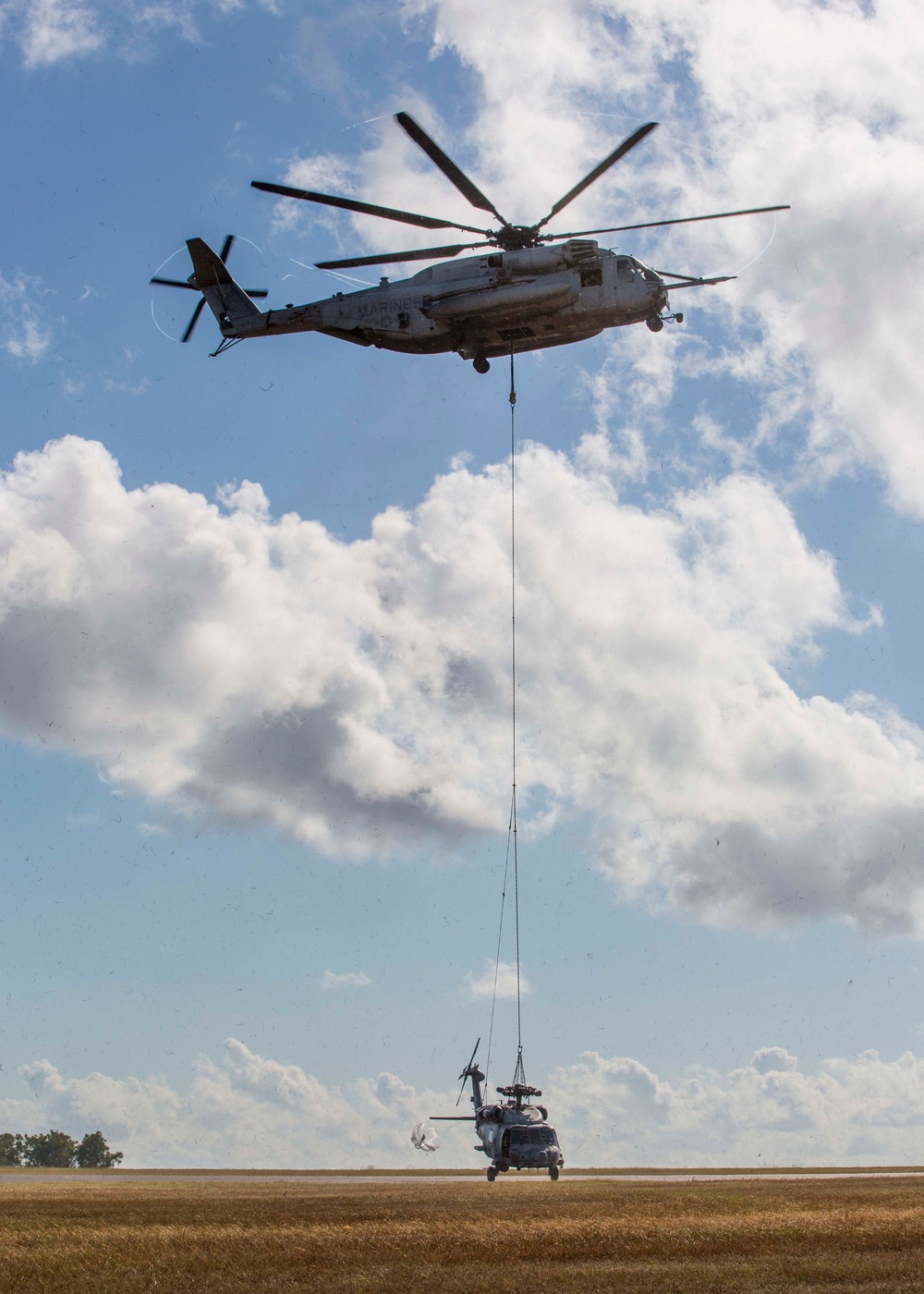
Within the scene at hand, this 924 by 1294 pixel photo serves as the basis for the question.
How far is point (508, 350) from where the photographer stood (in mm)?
34000

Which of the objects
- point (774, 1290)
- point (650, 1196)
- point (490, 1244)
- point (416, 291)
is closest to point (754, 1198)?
point (650, 1196)

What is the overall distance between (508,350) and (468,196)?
14.5 feet

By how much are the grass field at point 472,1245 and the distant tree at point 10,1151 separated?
82530 mm

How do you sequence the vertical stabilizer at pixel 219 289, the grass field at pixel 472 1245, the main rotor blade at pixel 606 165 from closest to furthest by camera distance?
the grass field at pixel 472 1245, the main rotor blade at pixel 606 165, the vertical stabilizer at pixel 219 289

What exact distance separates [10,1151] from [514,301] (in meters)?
100

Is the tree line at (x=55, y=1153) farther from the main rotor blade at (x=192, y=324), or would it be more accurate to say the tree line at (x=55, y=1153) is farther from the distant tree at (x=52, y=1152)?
the main rotor blade at (x=192, y=324)

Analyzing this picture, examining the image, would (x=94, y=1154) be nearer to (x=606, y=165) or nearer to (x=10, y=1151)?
(x=10, y=1151)

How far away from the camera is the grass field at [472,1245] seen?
1797cm

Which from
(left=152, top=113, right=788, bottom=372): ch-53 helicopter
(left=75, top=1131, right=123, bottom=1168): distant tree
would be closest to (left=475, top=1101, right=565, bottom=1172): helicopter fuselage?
(left=152, top=113, right=788, bottom=372): ch-53 helicopter

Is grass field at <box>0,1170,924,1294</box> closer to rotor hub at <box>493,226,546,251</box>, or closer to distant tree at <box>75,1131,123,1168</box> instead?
rotor hub at <box>493,226,546,251</box>

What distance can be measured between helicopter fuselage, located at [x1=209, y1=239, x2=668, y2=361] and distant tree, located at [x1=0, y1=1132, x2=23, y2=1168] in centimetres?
9533

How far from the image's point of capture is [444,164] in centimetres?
2938

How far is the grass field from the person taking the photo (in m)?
18.0

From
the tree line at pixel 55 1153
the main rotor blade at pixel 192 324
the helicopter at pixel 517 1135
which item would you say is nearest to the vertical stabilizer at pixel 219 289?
the main rotor blade at pixel 192 324
